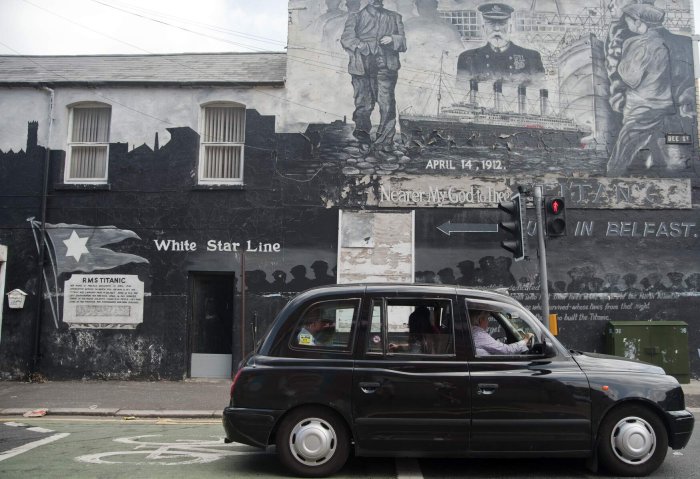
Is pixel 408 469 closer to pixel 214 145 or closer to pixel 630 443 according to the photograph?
pixel 630 443

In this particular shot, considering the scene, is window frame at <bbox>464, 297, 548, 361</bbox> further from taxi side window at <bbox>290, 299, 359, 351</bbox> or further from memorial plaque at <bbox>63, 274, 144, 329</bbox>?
memorial plaque at <bbox>63, 274, 144, 329</bbox>

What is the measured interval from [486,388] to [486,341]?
46 cm

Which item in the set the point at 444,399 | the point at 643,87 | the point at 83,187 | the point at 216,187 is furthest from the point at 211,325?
the point at 643,87

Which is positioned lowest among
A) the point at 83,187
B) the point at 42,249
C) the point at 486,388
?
the point at 486,388

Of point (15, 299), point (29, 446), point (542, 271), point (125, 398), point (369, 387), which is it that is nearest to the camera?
point (369, 387)

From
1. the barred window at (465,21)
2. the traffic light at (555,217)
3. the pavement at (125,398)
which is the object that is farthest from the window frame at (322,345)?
the barred window at (465,21)

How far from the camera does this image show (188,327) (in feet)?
39.4

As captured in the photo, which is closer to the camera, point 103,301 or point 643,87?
point 103,301

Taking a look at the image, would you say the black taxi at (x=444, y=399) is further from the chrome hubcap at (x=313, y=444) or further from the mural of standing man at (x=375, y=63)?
the mural of standing man at (x=375, y=63)

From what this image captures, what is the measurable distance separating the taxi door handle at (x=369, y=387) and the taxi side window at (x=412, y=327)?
0.30 meters

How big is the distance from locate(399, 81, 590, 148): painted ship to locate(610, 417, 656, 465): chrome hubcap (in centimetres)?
795

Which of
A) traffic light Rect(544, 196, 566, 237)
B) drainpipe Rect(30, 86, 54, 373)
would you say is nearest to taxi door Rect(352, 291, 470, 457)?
traffic light Rect(544, 196, 566, 237)

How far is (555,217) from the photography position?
9312 millimetres

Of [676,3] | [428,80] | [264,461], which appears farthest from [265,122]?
[676,3]
